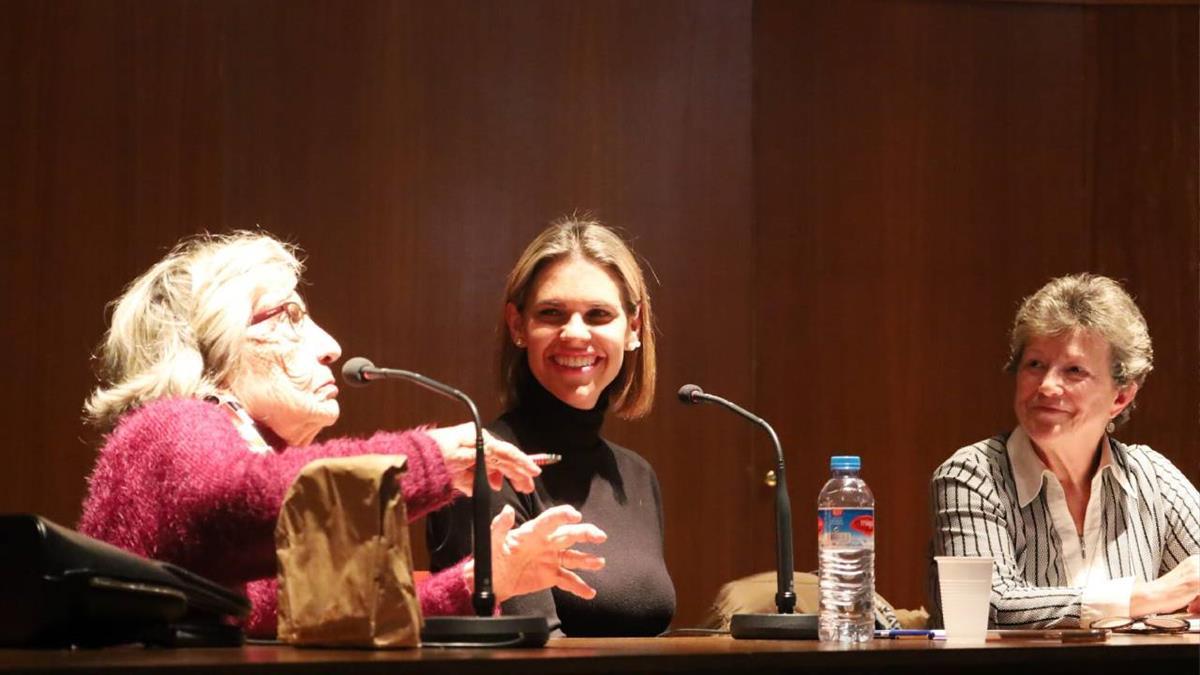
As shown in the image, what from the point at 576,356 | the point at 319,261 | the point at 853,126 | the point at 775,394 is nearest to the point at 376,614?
the point at 576,356

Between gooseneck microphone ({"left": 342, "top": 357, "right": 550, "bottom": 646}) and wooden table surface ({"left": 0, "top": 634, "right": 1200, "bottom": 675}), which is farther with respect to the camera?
gooseneck microphone ({"left": 342, "top": 357, "right": 550, "bottom": 646})

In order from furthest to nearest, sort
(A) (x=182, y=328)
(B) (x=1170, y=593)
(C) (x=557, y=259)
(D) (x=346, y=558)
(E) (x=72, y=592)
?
(C) (x=557, y=259) → (B) (x=1170, y=593) → (A) (x=182, y=328) → (D) (x=346, y=558) → (E) (x=72, y=592)

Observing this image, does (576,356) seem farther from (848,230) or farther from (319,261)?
(848,230)

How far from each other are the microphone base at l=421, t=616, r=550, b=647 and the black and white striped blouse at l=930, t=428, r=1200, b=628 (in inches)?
56.0

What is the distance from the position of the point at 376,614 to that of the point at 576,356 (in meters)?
1.32

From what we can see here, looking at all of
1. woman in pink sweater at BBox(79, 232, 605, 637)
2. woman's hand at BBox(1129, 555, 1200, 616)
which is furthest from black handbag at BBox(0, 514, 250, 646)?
woman's hand at BBox(1129, 555, 1200, 616)

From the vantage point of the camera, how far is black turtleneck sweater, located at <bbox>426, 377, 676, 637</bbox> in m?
2.74

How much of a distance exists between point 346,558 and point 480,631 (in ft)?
0.66

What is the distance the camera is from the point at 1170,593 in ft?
9.59

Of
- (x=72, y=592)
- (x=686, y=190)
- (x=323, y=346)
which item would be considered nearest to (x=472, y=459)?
(x=323, y=346)

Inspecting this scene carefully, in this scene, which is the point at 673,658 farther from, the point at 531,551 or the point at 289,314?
the point at 289,314

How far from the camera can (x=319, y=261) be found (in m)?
4.25

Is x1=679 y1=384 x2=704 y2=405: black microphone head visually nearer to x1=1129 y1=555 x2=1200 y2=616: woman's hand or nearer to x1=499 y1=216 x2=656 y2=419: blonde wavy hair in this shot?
x1=499 y1=216 x2=656 y2=419: blonde wavy hair

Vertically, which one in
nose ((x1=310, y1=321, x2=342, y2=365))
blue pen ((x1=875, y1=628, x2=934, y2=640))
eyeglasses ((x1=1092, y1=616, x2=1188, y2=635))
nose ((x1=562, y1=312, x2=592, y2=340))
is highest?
nose ((x1=562, y1=312, x2=592, y2=340))
